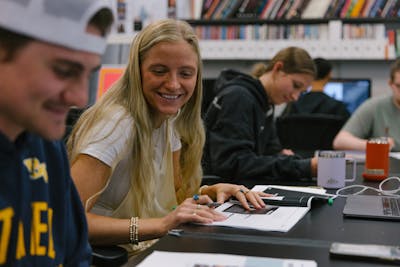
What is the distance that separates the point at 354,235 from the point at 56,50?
0.77 meters

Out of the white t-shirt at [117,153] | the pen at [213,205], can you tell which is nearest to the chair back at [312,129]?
the white t-shirt at [117,153]

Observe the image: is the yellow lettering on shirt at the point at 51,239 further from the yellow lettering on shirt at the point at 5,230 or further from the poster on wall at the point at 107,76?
the poster on wall at the point at 107,76

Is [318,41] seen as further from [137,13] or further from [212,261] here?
[212,261]

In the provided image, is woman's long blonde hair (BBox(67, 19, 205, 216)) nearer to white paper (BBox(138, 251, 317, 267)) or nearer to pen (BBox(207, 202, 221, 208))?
pen (BBox(207, 202, 221, 208))

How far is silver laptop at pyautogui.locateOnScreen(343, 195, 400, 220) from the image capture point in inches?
53.2

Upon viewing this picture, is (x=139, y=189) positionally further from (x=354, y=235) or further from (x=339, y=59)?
(x=339, y=59)

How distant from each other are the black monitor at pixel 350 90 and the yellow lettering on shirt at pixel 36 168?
3.70 meters

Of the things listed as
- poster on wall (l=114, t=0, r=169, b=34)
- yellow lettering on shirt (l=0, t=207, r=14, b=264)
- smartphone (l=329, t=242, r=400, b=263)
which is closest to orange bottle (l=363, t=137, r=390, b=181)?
smartphone (l=329, t=242, r=400, b=263)

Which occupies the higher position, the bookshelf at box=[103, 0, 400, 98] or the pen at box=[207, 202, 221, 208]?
the bookshelf at box=[103, 0, 400, 98]

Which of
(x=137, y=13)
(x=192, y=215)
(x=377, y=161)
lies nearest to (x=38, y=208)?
(x=192, y=215)

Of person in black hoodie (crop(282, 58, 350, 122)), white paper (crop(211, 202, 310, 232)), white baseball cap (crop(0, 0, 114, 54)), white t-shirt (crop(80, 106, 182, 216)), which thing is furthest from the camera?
person in black hoodie (crop(282, 58, 350, 122))

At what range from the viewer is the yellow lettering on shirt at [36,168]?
940mm

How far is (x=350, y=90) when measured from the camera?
14.5 feet

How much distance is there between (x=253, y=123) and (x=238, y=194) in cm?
91
